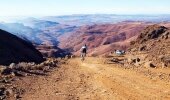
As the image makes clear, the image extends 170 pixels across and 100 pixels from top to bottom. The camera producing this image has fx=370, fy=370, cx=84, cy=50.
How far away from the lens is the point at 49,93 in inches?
781

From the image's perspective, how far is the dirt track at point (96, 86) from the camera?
18719mm

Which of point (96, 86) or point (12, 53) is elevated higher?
point (96, 86)

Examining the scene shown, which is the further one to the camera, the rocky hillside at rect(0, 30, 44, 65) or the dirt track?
the rocky hillside at rect(0, 30, 44, 65)

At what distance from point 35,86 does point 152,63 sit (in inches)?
599

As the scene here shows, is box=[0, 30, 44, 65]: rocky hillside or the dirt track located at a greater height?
the dirt track

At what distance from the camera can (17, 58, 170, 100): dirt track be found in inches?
737

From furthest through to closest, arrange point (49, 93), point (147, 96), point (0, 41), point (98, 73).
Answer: point (0, 41) → point (98, 73) → point (49, 93) → point (147, 96)

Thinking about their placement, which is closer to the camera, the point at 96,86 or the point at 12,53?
the point at 96,86

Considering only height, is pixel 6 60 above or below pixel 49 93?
below

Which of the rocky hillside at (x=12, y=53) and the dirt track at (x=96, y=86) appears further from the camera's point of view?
the rocky hillside at (x=12, y=53)

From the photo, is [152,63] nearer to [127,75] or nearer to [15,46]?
[127,75]

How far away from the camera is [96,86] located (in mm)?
21750

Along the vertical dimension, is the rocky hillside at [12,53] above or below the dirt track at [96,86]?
below

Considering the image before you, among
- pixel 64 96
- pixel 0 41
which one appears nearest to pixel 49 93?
pixel 64 96
